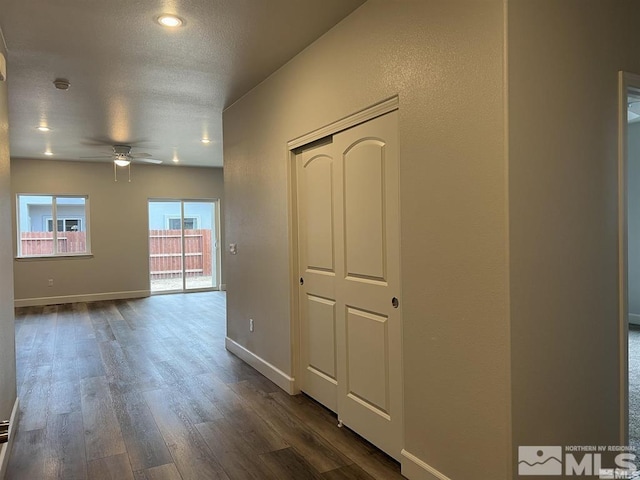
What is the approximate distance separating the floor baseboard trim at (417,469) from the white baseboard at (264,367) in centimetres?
138

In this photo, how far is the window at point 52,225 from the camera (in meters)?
8.15

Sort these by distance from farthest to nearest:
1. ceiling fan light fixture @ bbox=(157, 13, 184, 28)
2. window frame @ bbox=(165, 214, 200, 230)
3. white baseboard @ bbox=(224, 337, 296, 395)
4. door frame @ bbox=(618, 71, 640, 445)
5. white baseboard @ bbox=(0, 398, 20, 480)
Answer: window frame @ bbox=(165, 214, 200, 230) → white baseboard @ bbox=(224, 337, 296, 395) → ceiling fan light fixture @ bbox=(157, 13, 184, 28) → white baseboard @ bbox=(0, 398, 20, 480) → door frame @ bbox=(618, 71, 640, 445)

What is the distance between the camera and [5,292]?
9.31ft

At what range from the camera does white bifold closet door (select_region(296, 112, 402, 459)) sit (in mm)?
2492

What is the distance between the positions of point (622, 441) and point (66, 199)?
8.96 m

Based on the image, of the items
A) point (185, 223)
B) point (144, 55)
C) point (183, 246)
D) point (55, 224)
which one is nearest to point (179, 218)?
point (185, 223)

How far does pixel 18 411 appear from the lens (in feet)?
10.6

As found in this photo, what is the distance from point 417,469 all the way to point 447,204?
1341mm

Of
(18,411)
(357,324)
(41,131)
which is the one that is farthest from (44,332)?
(357,324)

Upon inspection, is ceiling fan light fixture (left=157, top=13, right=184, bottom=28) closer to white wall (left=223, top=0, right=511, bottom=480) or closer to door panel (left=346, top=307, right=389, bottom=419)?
white wall (left=223, top=0, right=511, bottom=480)

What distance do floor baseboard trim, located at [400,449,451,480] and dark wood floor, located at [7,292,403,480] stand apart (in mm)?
85
